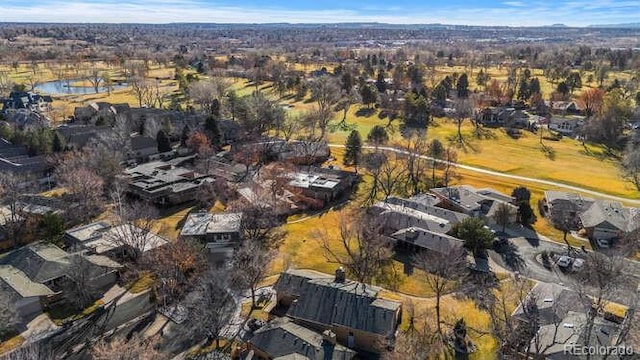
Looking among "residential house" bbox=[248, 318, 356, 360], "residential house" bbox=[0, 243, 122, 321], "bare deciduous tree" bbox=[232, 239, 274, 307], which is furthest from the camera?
"bare deciduous tree" bbox=[232, 239, 274, 307]

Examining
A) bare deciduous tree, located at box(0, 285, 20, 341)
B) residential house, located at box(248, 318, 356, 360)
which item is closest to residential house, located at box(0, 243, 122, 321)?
→ bare deciduous tree, located at box(0, 285, 20, 341)

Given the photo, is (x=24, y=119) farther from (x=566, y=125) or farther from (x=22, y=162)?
(x=566, y=125)

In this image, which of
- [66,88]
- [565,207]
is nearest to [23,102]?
[66,88]

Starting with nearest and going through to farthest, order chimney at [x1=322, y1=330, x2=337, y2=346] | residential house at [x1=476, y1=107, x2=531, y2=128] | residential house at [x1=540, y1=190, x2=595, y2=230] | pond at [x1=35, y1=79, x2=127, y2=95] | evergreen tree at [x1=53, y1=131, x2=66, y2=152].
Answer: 1. chimney at [x1=322, y1=330, x2=337, y2=346]
2. residential house at [x1=540, y1=190, x2=595, y2=230]
3. evergreen tree at [x1=53, y1=131, x2=66, y2=152]
4. residential house at [x1=476, y1=107, x2=531, y2=128]
5. pond at [x1=35, y1=79, x2=127, y2=95]

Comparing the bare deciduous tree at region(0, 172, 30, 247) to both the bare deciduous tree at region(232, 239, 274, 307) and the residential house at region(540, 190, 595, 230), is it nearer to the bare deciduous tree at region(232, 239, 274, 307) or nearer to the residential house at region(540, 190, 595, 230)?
the bare deciduous tree at region(232, 239, 274, 307)

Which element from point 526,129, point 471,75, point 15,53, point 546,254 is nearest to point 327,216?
point 546,254

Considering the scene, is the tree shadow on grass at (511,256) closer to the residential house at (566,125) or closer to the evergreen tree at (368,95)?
the residential house at (566,125)

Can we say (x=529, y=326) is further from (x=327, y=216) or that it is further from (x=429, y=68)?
(x=429, y=68)
